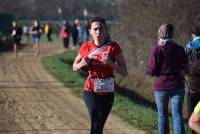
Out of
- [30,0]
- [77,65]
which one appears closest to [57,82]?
[77,65]

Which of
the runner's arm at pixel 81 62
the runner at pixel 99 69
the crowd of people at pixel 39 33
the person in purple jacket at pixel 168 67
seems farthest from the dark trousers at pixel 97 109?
the crowd of people at pixel 39 33

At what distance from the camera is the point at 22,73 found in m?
22.8

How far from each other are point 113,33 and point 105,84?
2378 cm

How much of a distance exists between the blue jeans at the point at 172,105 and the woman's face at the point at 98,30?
1945mm

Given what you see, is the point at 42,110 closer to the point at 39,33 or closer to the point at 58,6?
the point at 39,33

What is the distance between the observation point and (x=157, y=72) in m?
8.91

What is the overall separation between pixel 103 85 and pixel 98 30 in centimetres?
69

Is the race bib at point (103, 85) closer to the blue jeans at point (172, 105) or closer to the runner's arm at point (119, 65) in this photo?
the runner's arm at point (119, 65)

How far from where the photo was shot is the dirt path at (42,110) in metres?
11.2

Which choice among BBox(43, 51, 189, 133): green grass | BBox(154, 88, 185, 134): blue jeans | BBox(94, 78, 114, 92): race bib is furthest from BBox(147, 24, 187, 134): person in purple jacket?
BBox(43, 51, 189, 133): green grass

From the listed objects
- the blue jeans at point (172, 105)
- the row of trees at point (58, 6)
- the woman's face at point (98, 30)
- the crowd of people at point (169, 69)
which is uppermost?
the woman's face at point (98, 30)

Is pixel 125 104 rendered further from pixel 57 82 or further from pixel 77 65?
pixel 77 65

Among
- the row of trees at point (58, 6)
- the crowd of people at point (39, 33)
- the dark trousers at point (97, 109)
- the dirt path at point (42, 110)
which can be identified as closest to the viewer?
the dark trousers at point (97, 109)

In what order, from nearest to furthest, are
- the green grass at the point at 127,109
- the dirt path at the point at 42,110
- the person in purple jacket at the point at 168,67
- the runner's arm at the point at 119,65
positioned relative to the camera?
the runner's arm at the point at 119,65 < the person in purple jacket at the point at 168,67 < the dirt path at the point at 42,110 < the green grass at the point at 127,109
